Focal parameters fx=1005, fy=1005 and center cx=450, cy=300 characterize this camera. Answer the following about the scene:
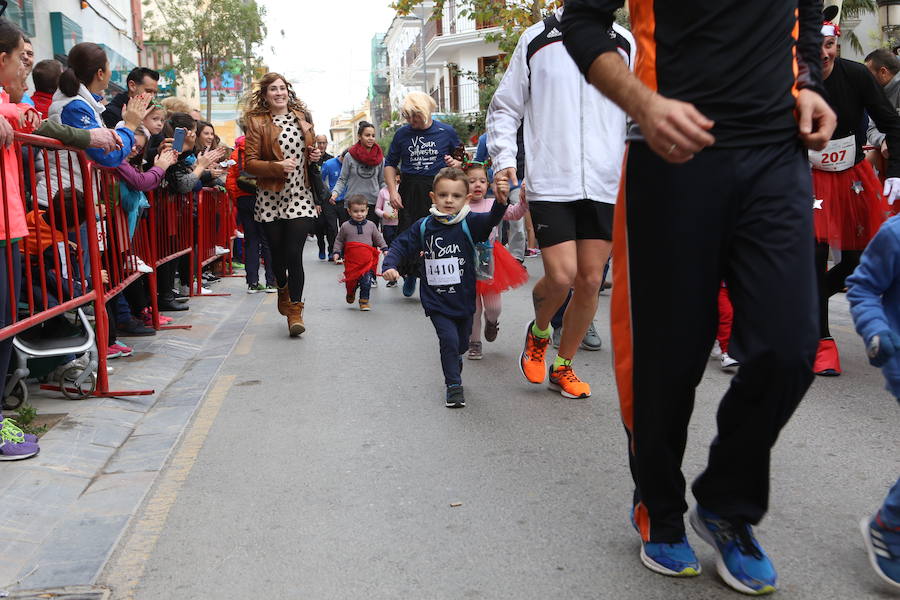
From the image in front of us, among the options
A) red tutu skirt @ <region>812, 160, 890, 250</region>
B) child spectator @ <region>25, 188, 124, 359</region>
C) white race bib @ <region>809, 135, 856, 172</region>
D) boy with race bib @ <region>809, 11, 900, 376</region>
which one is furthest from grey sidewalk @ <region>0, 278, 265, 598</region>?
white race bib @ <region>809, 135, 856, 172</region>

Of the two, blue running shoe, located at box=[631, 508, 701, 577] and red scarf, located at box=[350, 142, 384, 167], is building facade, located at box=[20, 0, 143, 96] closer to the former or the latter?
red scarf, located at box=[350, 142, 384, 167]

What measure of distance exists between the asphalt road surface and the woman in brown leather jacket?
1.86 meters

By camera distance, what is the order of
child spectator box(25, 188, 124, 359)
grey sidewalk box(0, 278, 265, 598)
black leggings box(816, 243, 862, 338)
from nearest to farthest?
grey sidewalk box(0, 278, 265, 598) → child spectator box(25, 188, 124, 359) → black leggings box(816, 243, 862, 338)

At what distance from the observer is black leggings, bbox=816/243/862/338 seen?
20.5 feet

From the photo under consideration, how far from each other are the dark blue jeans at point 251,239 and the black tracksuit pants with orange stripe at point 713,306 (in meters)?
9.67

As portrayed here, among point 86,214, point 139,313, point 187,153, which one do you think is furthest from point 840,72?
point 187,153

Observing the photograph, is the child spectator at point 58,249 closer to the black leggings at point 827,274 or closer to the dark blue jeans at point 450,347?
the dark blue jeans at point 450,347

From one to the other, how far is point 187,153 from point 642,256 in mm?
8119

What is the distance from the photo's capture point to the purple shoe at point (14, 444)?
173 inches

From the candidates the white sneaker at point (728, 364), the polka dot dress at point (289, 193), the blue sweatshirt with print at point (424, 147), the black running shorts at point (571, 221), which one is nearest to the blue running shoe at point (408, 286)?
the blue sweatshirt with print at point (424, 147)

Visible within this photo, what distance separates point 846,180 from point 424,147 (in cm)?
435

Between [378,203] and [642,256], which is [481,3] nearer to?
[378,203]

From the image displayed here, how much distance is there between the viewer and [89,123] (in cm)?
634

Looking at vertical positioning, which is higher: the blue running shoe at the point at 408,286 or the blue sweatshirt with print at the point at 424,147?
the blue sweatshirt with print at the point at 424,147
